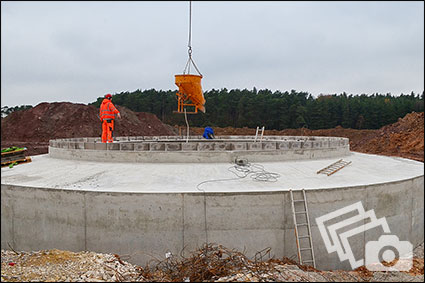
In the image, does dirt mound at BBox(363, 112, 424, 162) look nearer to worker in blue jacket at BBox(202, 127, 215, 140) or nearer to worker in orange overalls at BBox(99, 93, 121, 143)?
worker in blue jacket at BBox(202, 127, 215, 140)

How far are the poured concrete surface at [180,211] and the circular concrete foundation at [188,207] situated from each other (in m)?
0.02

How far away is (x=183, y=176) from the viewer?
25.4ft

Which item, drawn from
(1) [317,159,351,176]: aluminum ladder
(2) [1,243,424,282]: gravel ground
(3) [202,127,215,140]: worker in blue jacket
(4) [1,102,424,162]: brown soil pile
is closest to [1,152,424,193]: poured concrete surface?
(1) [317,159,351,176]: aluminum ladder

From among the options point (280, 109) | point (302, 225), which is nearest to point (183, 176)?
point (302, 225)

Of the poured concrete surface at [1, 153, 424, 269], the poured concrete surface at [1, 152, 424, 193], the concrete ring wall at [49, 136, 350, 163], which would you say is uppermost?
the concrete ring wall at [49, 136, 350, 163]

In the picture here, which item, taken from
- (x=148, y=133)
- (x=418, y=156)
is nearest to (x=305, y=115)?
(x=148, y=133)

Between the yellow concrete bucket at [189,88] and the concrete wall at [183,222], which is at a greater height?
the yellow concrete bucket at [189,88]

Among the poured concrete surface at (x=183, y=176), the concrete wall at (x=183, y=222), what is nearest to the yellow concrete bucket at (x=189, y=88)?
the poured concrete surface at (x=183, y=176)

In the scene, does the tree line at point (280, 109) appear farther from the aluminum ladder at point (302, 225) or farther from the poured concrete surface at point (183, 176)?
the aluminum ladder at point (302, 225)

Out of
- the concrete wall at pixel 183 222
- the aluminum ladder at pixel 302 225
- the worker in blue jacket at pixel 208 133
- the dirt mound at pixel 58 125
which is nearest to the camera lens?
the aluminum ladder at pixel 302 225

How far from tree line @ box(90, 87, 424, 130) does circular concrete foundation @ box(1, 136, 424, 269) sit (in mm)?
46004

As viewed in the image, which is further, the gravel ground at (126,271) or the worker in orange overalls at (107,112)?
the worker in orange overalls at (107,112)

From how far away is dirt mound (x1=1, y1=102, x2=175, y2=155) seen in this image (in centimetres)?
3353

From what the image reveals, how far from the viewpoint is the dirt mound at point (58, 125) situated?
3353 cm
